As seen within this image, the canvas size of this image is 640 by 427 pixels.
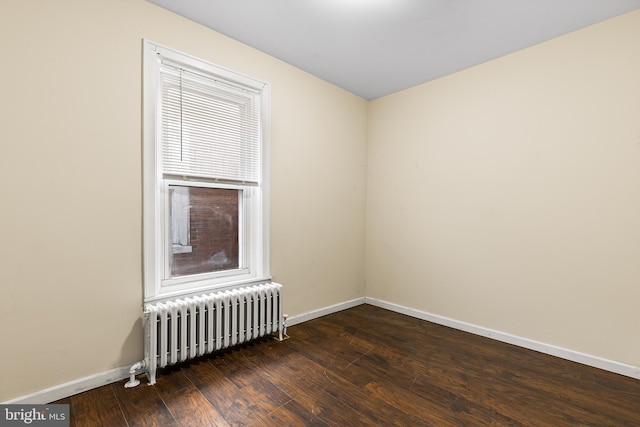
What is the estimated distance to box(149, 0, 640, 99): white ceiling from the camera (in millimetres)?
2324

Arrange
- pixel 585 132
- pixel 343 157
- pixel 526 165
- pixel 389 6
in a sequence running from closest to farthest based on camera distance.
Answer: pixel 389 6
pixel 585 132
pixel 526 165
pixel 343 157

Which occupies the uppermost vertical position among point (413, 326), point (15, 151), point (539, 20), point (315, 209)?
point (539, 20)

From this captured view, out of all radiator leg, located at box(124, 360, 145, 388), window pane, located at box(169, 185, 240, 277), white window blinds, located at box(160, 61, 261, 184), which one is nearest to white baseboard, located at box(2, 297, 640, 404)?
radiator leg, located at box(124, 360, 145, 388)

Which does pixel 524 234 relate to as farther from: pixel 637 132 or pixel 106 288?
pixel 106 288

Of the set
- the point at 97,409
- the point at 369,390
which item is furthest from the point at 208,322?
the point at 369,390

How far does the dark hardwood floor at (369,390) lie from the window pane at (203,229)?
831mm

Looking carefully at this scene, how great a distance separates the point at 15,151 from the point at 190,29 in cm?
161

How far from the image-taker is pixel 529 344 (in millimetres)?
2859

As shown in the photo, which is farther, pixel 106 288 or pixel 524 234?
pixel 524 234

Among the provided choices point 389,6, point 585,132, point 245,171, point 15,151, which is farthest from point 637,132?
point 15,151

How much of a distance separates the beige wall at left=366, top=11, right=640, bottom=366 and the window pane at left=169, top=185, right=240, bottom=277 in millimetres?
2116

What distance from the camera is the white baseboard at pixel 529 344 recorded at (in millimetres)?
2413

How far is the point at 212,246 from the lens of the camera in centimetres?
290

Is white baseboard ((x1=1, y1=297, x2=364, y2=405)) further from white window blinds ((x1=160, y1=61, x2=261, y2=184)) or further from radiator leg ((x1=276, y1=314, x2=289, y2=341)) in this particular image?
white window blinds ((x1=160, y1=61, x2=261, y2=184))
